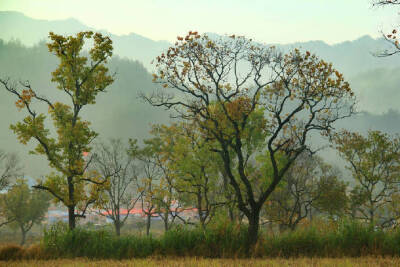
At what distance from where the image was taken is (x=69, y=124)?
23.6 metres

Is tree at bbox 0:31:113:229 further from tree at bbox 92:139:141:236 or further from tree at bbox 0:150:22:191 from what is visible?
tree at bbox 0:150:22:191

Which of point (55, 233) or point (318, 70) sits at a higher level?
point (318, 70)

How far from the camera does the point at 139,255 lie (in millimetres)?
16734

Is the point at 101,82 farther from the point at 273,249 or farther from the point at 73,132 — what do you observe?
the point at 273,249

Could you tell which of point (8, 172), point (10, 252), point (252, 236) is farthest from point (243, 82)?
point (8, 172)

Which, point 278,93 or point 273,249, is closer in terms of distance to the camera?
point 273,249

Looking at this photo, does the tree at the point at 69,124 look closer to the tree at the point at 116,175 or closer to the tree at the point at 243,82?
the tree at the point at 243,82

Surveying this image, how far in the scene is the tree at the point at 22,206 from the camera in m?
60.8

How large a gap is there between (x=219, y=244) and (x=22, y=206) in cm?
5386

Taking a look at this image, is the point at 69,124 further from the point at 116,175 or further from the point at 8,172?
the point at 8,172

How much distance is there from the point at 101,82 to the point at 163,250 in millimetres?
12487

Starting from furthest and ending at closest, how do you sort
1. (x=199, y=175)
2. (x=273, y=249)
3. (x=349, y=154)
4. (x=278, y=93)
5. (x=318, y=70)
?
(x=349, y=154) < (x=199, y=175) < (x=278, y=93) < (x=318, y=70) < (x=273, y=249)

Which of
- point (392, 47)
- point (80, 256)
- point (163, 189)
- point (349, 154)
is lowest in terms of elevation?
point (80, 256)

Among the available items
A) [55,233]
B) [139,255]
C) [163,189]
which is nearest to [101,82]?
[55,233]
